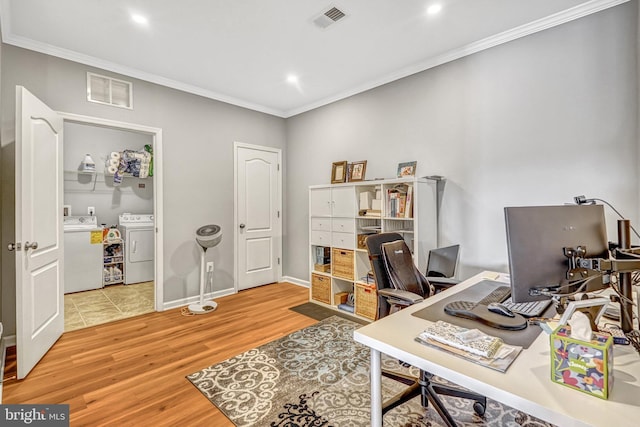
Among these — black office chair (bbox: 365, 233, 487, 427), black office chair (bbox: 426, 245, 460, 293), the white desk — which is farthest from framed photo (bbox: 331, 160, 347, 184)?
the white desk

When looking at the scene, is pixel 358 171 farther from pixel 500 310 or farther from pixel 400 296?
pixel 500 310

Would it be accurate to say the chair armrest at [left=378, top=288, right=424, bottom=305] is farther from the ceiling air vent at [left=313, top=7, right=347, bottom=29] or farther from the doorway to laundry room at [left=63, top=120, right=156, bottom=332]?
the doorway to laundry room at [left=63, top=120, right=156, bottom=332]

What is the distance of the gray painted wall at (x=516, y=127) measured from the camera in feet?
7.28

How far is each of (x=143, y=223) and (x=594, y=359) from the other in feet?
18.8

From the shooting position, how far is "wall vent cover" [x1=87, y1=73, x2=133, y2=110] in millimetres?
3146

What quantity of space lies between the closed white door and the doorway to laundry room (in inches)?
50.8

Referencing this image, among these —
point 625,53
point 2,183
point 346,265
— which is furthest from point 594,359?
point 2,183

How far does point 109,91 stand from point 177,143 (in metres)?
0.84

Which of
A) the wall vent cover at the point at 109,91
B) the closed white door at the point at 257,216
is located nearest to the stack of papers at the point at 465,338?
the closed white door at the point at 257,216

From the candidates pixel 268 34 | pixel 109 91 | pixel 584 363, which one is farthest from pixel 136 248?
pixel 584 363

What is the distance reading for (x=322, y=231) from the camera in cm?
386

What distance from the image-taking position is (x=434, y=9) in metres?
2.38

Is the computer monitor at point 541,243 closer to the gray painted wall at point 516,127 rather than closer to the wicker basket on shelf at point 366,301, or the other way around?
the gray painted wall at point 516,127

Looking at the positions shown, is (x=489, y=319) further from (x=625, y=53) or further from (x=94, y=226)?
(x=94, y=226)
